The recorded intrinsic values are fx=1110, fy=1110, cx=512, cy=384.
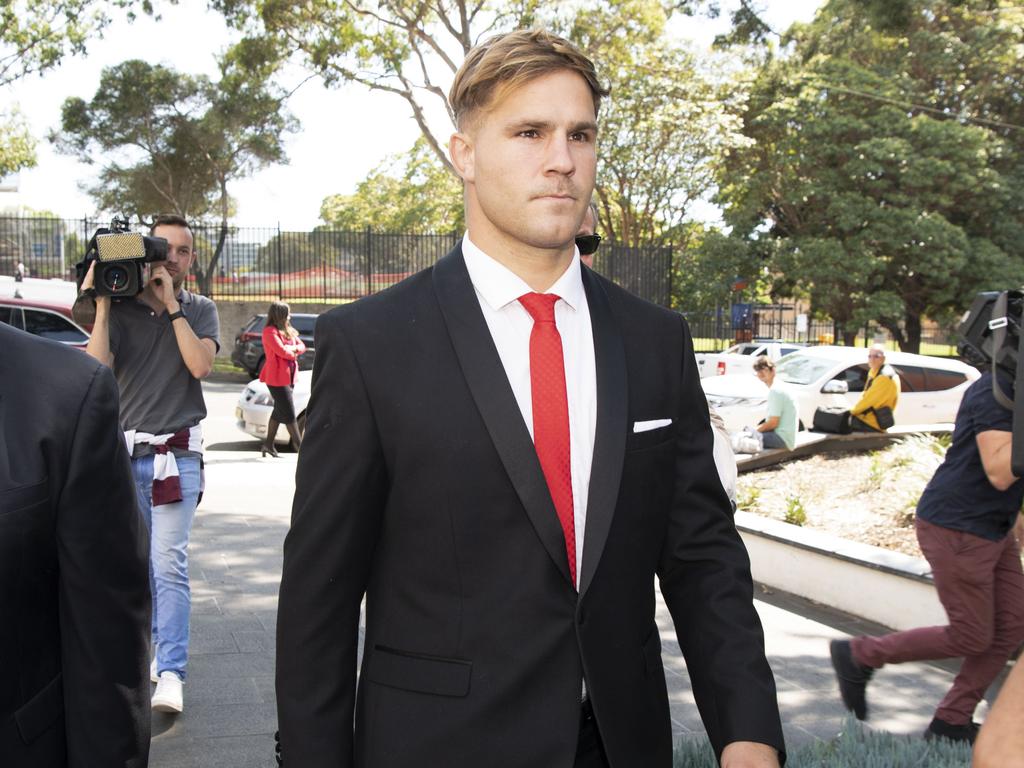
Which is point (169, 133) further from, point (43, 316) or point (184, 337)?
point (184, 337)

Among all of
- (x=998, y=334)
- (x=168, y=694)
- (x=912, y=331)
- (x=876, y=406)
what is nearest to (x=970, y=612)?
(x=998, y=334)

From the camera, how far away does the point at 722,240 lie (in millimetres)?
31906

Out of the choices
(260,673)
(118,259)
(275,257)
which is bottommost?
(260,673)

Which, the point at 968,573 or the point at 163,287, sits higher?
the point at 163,287

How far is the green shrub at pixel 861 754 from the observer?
343 centimetres

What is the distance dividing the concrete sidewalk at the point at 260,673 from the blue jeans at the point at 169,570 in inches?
11.6

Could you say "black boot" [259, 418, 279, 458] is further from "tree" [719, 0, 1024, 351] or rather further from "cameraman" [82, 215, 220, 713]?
"tree" [719, 0, 1024, 351]

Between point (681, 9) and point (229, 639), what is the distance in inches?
257

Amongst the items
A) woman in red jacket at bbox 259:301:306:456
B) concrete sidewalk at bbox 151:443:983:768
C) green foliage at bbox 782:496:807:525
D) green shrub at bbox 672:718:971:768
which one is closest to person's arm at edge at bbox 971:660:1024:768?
green shrub at bbox 672:718:971:768

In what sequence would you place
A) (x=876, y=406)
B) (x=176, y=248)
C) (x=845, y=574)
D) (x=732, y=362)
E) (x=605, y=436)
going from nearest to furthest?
(x=605, y=436) < (x=176, y=248) < (x=845, y=574) < (x=876, y=406) < (x=732, y=362)

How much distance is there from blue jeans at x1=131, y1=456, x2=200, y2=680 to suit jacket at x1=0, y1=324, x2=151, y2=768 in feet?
9.39

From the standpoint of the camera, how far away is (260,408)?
46.4 feet

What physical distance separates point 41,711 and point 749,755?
1255 millimetres

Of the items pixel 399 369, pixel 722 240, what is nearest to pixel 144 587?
pixel 399 369
